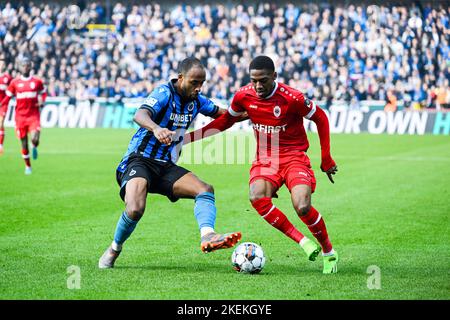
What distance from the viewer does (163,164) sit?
8625 millimetres

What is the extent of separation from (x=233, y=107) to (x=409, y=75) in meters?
27.0

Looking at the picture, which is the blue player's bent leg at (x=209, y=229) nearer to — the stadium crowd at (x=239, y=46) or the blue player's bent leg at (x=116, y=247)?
the blue player's bent leg at (x=116, y=247)

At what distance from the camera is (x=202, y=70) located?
8.28 meters

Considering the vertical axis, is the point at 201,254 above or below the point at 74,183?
above

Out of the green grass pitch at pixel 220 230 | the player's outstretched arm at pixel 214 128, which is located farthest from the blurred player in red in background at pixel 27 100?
the player's outstretched arm at pixel 214 128

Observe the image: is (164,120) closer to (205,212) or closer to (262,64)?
(205,212)

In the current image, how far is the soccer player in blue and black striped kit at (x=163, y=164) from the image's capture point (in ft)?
26.8

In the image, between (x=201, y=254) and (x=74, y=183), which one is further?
(x=74, y=183)

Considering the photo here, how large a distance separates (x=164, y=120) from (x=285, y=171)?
1352mm

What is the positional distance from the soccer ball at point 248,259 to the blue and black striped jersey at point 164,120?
131 cm

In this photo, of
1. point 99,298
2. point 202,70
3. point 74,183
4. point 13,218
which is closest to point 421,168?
point 74,183

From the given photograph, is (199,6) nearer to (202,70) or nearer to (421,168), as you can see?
(421,168)

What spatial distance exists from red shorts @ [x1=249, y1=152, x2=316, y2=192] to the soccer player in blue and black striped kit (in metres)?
0.59
